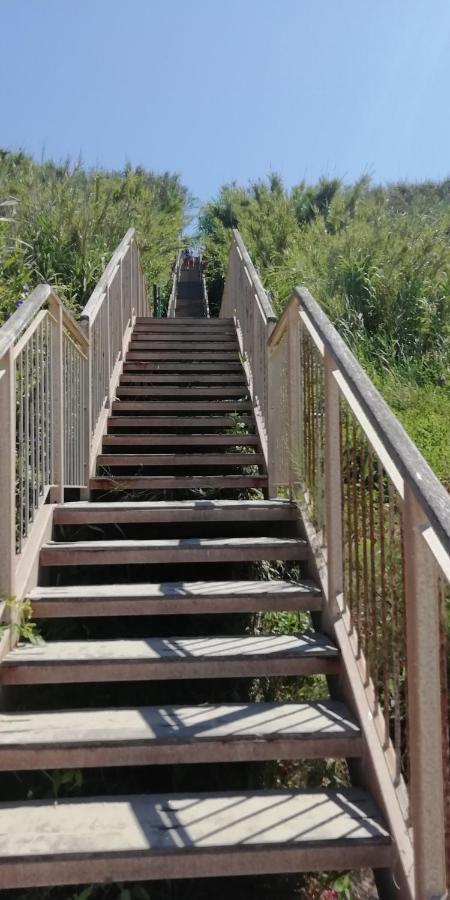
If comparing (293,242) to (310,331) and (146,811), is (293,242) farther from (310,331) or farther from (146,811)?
(146,811)

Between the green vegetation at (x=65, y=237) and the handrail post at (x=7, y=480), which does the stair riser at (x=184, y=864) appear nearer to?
the handrail post at (x=7, y=480)

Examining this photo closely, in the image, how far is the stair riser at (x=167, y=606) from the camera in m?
2.72

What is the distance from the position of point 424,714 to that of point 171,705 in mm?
1151

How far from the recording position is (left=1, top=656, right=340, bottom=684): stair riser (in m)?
2.40

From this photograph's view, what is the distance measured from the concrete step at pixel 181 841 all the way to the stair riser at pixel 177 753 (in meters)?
0.13

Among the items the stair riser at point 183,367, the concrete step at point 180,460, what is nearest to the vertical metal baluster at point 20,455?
the concrete step at point 180,460

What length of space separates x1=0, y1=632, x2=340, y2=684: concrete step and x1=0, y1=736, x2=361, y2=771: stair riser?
332 mm

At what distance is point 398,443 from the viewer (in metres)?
1.73

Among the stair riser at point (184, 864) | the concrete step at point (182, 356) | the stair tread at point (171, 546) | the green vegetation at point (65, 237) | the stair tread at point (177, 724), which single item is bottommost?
the stair riser at point (184, 864)

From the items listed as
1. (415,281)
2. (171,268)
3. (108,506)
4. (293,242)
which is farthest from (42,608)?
(171,268)

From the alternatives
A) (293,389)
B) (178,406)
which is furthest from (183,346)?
(293,389)

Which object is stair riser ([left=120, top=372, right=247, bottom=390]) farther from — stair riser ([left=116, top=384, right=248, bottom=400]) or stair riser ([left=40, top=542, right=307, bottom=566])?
stair riser ([left=40, top=542, right=307, bottom=566])

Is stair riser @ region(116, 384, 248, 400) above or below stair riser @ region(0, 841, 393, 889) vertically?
above

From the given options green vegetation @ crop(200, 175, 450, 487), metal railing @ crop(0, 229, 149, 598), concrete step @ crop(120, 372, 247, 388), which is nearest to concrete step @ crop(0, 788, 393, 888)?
metal railing @ crop(0, 229, 149, 598)
